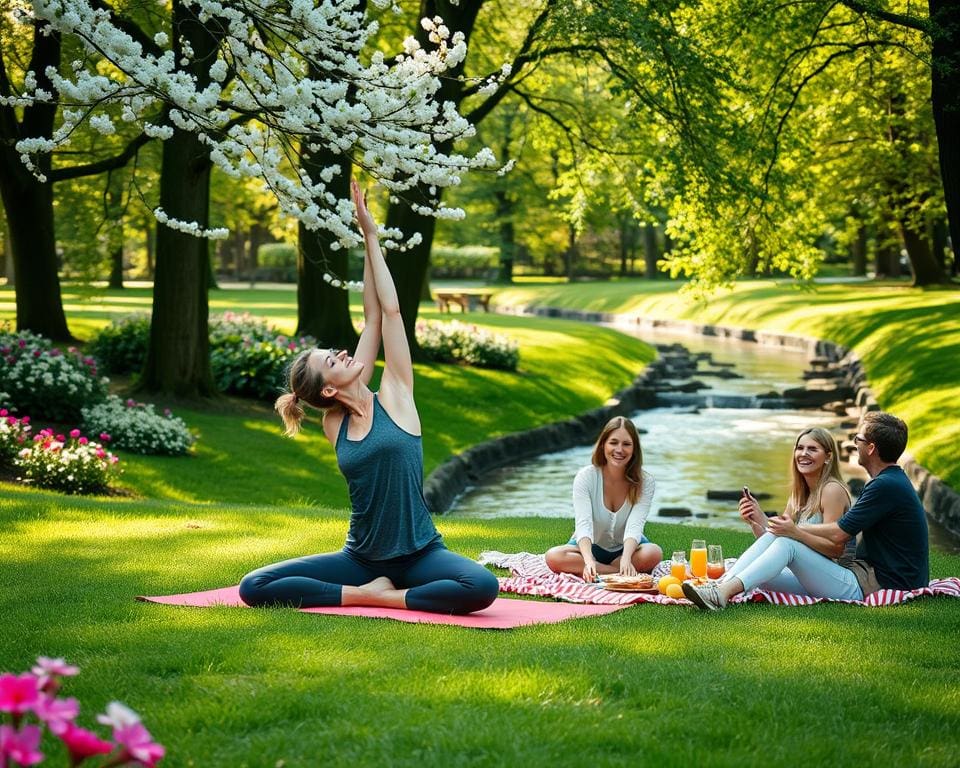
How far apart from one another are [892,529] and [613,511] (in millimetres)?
2061

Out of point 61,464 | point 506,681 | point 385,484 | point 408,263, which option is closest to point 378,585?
point 385,484

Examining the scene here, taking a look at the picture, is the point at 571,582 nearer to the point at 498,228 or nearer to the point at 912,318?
the point at 912,318

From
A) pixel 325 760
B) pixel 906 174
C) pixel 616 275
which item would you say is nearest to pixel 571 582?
pixel 325 760

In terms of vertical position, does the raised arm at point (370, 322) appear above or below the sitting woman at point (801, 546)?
above

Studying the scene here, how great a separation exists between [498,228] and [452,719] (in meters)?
66.8

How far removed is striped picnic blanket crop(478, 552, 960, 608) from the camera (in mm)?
7902

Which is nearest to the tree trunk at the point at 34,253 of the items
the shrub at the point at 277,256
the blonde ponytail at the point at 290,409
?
the blonde ponytail at the point at 290,409

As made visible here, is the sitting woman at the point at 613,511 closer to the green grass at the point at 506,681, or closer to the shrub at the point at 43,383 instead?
the green grass at the point at 506,681

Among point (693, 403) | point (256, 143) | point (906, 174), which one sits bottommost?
point (693, 403)

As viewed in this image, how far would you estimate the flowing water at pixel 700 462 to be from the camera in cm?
1741

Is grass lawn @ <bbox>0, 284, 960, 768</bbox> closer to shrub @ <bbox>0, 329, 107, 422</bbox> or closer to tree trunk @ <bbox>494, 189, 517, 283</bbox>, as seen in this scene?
shrub @ <bbox>0, 329, 107, 422</bbox>

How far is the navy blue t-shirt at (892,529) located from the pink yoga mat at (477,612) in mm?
1677

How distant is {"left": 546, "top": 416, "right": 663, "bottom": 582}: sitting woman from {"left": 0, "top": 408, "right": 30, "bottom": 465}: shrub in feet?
23.5

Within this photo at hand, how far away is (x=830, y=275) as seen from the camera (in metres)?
67.9
